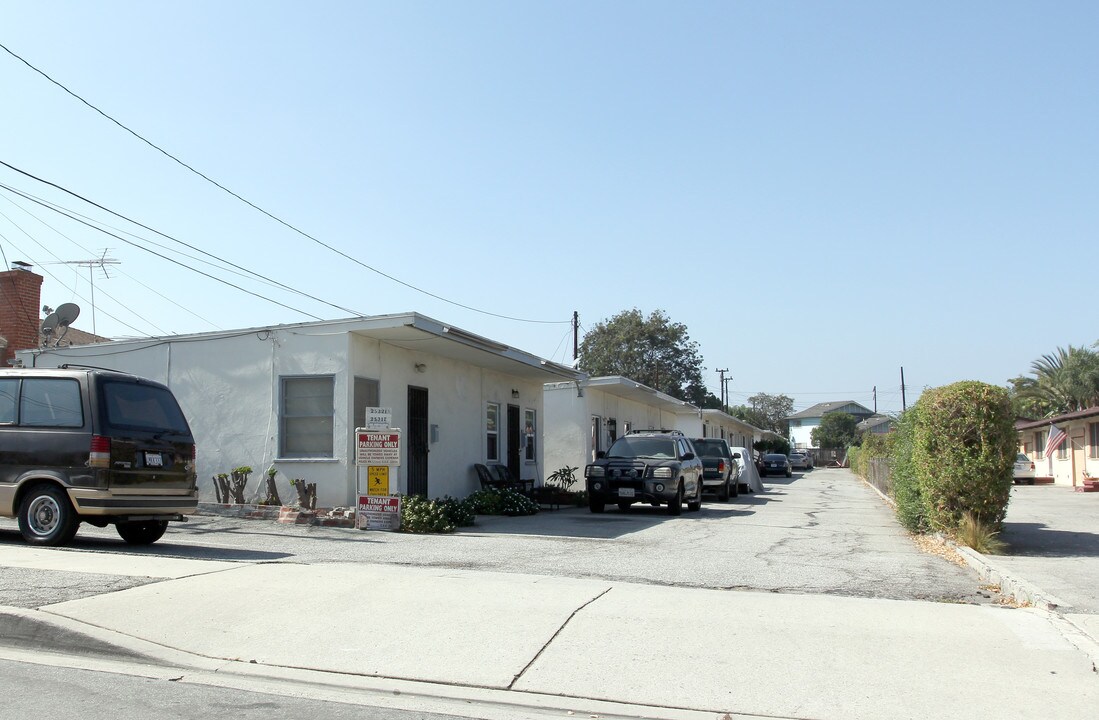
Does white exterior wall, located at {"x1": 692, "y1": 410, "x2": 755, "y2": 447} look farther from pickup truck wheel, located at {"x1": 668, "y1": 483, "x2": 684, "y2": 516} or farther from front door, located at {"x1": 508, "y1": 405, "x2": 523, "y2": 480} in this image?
pickup truck wheel, located at {"x1": 668, "y1": 483, "x2": 684, "y2": 516}

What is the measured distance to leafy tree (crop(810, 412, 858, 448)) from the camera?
10488 centimetres

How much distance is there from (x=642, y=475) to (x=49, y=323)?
1186 cm

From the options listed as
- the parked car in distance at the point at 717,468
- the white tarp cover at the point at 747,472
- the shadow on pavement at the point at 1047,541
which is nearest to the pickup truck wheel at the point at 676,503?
the parked car in distance at the point at 717,468

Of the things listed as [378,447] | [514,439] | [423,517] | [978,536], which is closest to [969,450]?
[978,536]

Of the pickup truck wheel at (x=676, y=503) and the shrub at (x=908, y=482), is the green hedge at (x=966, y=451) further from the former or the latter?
the pickup truck wheel at (x=676, y=503)

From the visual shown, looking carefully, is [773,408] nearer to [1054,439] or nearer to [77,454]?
[1054,439]

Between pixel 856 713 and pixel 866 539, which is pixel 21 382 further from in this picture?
pixel 866 539

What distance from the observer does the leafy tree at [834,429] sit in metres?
105

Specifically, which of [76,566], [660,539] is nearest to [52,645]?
[76,566]

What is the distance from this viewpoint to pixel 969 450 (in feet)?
40.7

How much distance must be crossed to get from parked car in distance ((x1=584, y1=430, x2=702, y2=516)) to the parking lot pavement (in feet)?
20.1

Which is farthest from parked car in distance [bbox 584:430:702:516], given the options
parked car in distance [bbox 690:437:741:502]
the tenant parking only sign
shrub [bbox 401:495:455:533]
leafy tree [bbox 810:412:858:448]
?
leafy tree [bbox 810:412:858:448]

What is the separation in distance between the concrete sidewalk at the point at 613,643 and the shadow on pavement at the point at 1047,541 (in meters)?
4.96

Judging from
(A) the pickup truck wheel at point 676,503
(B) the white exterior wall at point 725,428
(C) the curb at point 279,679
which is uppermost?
(B) the white exterior wall at point 725,428
